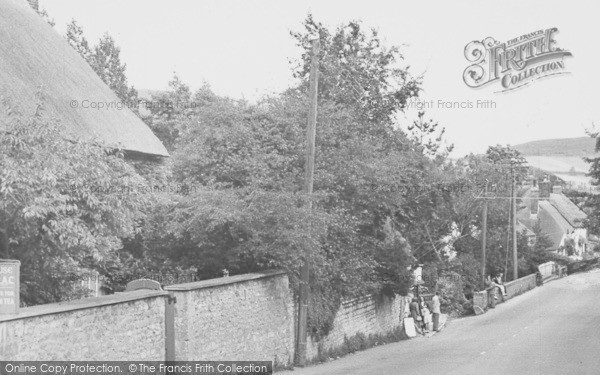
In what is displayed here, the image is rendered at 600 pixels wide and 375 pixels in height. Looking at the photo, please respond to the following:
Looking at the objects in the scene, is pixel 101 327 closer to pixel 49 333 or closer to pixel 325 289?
pixel 49 333

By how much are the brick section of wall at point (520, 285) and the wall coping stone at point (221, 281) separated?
116ft

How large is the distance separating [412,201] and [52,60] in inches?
530

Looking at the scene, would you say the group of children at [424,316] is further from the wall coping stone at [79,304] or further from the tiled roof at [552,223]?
the tiled roof at [552,223]

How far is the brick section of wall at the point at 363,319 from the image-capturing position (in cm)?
2438

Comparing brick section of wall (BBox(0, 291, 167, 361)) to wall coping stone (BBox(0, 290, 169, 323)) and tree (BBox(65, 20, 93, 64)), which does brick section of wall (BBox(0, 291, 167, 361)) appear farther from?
tree (BBox(65, 20, 93, 64))

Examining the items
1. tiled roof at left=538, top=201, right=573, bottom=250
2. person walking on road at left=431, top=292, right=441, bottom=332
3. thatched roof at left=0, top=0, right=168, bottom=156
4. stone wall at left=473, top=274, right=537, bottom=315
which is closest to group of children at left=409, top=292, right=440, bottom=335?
person walking on road at left=431, top=292, right=441, bottom=332

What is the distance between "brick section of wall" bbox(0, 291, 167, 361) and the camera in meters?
11.4

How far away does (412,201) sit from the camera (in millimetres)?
31719

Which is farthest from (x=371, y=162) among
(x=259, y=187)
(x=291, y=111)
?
(x=259, y=187)

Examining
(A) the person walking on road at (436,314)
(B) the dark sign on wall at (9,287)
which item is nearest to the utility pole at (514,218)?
(A) the person walking on road at (436,314)

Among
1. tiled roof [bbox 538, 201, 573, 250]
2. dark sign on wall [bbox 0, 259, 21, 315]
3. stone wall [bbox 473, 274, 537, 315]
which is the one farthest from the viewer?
→ tiled roof [bbox 538, 201, 573, 250]

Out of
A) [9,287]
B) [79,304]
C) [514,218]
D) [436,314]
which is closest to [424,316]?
[436,314]

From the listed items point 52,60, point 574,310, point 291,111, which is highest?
point 52,60

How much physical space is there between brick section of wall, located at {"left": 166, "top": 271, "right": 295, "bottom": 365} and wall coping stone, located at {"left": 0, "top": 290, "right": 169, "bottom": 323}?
3.05 ft
